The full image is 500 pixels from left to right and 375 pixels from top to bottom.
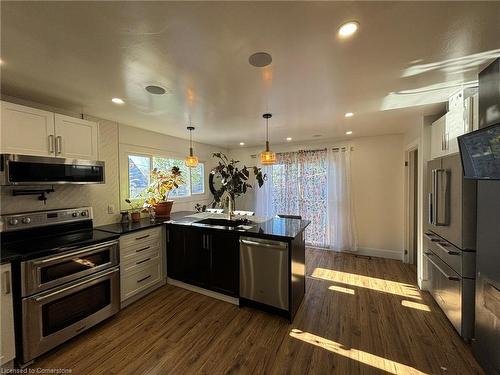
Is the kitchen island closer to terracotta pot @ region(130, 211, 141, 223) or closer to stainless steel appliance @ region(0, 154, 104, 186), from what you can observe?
terracotta pot @ region(130, 211, 141, 223)

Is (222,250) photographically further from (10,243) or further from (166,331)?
(10,243)

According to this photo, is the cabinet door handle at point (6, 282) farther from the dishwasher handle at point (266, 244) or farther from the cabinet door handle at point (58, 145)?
the dishwasher handle at point (266, 244)

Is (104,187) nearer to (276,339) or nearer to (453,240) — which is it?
(276,339)

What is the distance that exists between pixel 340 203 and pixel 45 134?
475cm

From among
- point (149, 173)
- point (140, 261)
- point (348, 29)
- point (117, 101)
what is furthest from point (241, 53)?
point (149, 173)

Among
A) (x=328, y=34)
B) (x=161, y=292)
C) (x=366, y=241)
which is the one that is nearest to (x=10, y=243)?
(x=161, y=292)

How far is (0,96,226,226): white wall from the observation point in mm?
2213

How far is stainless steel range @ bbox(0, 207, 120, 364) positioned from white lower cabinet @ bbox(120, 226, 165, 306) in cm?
17

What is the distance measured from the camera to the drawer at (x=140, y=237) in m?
2.54

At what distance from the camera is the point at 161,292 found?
2.92m

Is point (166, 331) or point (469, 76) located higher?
point (469, 76)

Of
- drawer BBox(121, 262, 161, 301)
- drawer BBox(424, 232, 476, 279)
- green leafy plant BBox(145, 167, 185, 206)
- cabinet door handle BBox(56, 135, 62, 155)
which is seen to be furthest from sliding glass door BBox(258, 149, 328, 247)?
cabinet door handle BBox(56, 135, 62, 155)

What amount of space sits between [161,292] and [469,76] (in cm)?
422

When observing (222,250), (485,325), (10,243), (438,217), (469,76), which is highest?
(469,76)
